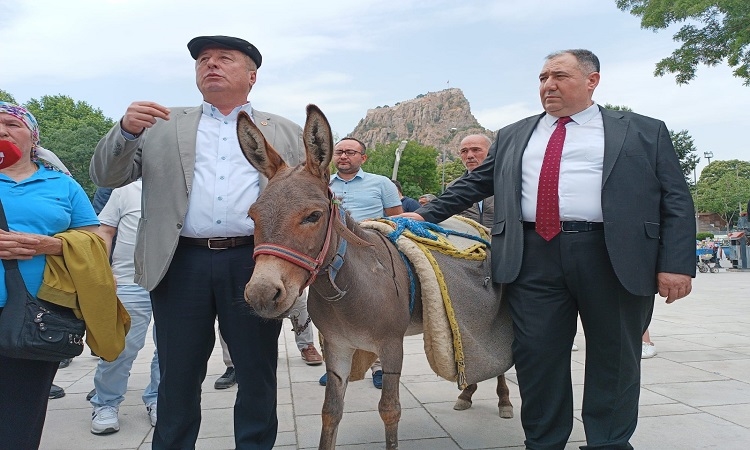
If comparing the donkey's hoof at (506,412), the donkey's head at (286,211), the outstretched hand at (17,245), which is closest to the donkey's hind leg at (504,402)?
the donkey's hoof at (506,412)

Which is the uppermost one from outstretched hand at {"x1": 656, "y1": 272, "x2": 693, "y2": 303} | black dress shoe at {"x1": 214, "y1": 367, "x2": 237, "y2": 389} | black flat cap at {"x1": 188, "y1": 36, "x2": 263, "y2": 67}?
black flat cap at {"x1": 188, "y1": 36, "x2": 263, "y2": 67}

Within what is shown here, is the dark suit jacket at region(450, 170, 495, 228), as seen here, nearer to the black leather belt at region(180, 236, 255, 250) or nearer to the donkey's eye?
the black leather belt at region(180, 236, 255, 250)

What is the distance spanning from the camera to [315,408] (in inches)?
182

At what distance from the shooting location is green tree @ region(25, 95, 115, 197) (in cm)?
4047

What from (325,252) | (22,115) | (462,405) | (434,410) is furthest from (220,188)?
(462,405)

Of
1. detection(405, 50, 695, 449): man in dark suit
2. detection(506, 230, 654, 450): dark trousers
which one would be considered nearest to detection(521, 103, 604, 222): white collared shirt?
detection(405, 50, 695, 449): man in dark suit

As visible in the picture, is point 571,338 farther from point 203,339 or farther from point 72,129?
point 72,129

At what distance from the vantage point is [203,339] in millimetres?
2902

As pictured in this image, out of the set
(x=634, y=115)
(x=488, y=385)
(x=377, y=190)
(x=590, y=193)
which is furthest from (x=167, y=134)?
(x=488, y=385)

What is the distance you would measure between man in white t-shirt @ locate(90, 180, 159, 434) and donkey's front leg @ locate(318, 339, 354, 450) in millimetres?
1717

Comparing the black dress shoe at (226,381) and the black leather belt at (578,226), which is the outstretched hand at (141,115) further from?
the black dress shoe at (226,381)

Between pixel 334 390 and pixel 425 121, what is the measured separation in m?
155

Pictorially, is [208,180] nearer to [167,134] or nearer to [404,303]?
[167,134]

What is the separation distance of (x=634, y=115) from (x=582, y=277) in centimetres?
98
